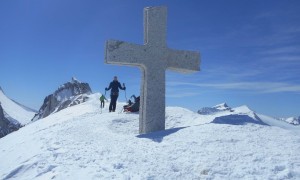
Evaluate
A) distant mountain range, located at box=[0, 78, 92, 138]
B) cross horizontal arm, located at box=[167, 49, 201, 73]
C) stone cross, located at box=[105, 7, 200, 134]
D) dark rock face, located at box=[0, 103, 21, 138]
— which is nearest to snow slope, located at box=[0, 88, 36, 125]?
distant mountain range, located at box=[0, 78, 92, 138]

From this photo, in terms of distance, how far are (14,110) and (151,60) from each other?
177265 mm

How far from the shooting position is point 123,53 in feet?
37.9

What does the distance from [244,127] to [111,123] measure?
463cm

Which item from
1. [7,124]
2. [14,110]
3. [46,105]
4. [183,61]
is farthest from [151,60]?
[14,110]

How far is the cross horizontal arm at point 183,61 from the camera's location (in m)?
12.5

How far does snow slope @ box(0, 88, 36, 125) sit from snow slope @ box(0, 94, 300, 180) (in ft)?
509

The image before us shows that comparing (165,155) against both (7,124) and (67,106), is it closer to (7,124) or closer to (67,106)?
(67,106)

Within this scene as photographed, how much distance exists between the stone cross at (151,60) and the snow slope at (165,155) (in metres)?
1.01

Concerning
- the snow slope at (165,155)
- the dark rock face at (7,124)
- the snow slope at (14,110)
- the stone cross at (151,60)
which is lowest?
the snow slope at (165,155)

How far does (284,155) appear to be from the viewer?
26.9 feet

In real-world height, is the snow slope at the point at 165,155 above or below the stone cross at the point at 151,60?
below

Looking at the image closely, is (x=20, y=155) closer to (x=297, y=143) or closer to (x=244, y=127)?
(x=244, y=127)

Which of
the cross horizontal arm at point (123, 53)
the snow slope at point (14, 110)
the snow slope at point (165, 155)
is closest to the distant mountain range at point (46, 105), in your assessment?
the snow slope at point (14, 110)

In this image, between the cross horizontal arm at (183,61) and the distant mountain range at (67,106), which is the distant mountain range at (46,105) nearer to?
the distant mountain range at (67,106)
